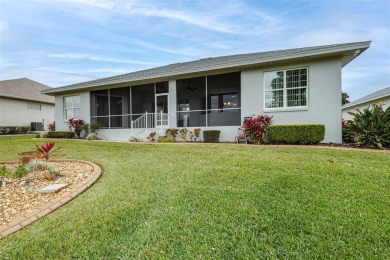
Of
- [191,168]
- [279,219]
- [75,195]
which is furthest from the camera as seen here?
[191,168]

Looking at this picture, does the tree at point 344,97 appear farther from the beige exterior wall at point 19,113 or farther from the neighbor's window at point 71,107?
the beige exterior wall at point 19,113

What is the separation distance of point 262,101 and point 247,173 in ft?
19.7

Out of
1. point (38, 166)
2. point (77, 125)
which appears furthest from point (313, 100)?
point (77, 125)

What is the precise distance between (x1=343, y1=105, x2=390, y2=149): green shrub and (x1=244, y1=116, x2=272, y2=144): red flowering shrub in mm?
3099

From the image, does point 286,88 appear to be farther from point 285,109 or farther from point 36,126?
point 36,126

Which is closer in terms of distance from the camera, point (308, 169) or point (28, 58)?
point (308, 169)

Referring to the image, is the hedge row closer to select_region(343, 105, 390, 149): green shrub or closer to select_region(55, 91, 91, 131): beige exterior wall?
select_region(55, 91, 91, 131): beige exterior wall

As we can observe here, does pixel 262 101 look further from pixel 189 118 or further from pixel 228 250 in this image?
pixel 228 250

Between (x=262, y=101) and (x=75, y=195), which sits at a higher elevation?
(x=262, y=101)

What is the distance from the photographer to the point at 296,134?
7809 mm

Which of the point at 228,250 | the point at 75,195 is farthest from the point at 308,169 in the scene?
the point at 75,195

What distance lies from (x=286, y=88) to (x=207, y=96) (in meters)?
5.76

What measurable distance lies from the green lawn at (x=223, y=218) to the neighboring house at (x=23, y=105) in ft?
68.6

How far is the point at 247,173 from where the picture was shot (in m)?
4.09
